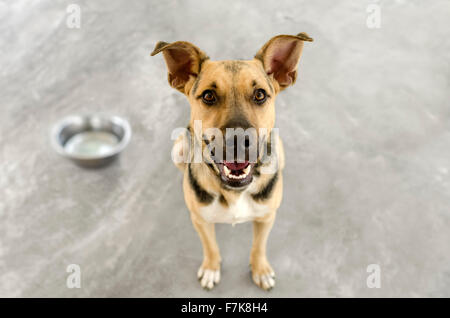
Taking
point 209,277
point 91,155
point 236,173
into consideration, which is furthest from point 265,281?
point 91,155

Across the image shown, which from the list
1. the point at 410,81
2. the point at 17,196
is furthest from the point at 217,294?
the point at 410,81

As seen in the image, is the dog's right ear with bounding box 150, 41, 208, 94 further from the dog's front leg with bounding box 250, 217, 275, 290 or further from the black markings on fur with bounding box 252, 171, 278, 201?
the dog's front leg with bounding box 250, 217, 275, 290

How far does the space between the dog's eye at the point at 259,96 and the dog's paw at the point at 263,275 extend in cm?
172

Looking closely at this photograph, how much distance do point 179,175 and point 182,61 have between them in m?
1.90

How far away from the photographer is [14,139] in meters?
4.82

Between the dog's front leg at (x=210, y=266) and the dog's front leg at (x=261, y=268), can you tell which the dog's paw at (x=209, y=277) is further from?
the dog's front leg at (x=261, y=268)

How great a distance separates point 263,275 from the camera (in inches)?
146

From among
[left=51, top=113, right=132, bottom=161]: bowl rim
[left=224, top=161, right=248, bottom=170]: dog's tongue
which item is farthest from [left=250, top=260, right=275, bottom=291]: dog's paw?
[left=51, top=113, right=132, bottom=161]: bowl rim

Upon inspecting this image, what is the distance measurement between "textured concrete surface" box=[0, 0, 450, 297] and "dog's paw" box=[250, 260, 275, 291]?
0.11 meters

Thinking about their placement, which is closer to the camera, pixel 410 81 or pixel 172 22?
pixel 410 81

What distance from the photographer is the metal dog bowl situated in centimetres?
442

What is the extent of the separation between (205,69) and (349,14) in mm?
4707
